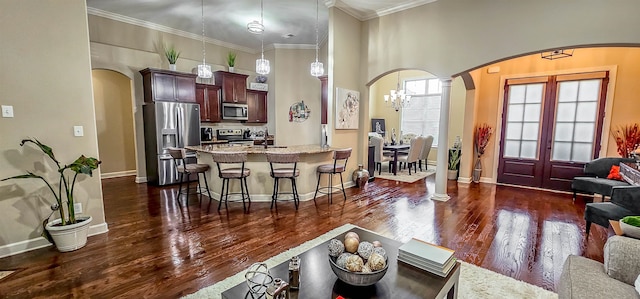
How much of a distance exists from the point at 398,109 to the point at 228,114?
536cm

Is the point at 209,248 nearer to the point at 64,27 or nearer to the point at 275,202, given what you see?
the point at 275,202

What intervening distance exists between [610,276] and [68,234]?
439 cm

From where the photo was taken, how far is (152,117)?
5.51m

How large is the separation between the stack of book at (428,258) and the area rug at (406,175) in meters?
4.65

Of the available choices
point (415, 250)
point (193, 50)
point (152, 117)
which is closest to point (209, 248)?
point (415, 250)

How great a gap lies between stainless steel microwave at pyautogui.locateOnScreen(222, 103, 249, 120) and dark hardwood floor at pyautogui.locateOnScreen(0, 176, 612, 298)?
2.57 meters

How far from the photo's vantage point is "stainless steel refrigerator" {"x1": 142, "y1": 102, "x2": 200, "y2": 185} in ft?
17.9

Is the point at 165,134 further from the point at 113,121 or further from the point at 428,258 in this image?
the point at 428,258

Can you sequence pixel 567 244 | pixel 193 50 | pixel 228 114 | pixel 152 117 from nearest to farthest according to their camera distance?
pixel 567 244 → pixel 152 117 → pixel 193 50 → pixel 228 114

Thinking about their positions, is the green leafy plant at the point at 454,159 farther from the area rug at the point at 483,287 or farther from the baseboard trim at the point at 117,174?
the baseboard trim at the point at 117,174

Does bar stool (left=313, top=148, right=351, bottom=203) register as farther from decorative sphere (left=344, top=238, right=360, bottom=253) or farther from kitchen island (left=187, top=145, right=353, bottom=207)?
decorative sphere (left=344, top=238, right=360, bottom=253)

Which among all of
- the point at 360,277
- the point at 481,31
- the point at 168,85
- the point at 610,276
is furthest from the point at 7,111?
the point at 481,31

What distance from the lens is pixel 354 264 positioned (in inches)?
55.4

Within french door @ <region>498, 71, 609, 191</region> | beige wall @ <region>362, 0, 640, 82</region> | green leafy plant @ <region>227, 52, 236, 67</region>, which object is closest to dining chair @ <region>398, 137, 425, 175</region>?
french door @ <region>498, 71, 609, 191</region>
